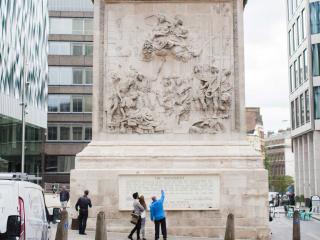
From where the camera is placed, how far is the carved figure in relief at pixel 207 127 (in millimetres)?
21609

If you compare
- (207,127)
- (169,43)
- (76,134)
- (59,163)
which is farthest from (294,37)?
(207,127)

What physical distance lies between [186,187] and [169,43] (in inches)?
213

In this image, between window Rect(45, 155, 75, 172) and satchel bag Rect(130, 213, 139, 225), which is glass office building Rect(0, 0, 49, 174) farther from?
satchel bag Rect(130, 213, 139, 225)

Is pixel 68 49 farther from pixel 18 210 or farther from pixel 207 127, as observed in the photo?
pixel 18 210

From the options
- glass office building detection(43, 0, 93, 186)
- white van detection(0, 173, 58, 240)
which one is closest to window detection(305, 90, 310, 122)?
glass office building detection(43, 0, 93, 186)

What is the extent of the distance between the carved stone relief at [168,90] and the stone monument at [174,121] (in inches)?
1.5

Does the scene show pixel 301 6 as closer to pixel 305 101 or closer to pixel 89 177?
pixel 305 101

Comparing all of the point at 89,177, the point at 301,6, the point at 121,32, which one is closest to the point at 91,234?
the point at 89,177

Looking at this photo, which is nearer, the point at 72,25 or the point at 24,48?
the point at 24,48

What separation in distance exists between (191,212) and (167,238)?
1489mm

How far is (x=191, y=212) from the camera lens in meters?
20.6

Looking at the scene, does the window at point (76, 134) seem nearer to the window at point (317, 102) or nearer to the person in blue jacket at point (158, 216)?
the window at point (317, 102)

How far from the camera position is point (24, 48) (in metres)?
59.2

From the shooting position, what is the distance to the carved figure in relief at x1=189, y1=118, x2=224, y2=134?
70.9 feet
